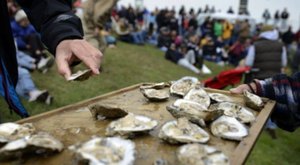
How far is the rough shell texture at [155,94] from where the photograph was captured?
1.97m

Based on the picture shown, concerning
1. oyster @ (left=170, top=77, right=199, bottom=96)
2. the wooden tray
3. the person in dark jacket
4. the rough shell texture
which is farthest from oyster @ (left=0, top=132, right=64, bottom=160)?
the person in dark jacket

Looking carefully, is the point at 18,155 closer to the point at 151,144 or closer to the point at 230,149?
the point at 151,144

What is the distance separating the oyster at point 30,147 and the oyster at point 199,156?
1.55ft

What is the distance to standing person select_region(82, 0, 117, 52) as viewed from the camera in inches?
239

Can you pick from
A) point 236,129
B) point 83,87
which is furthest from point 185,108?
point 83,87

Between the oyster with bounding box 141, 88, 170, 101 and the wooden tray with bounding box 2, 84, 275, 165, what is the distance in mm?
38

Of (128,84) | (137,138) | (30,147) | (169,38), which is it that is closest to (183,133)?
(137,138)

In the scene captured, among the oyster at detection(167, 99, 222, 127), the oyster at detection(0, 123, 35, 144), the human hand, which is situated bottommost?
the oyster at detection(167, 99, 222, 127)

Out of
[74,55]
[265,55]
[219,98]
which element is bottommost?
[265,55]

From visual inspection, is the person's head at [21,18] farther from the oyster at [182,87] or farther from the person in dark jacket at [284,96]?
the person in dark jacket at [284,96]

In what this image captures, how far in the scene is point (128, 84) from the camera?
7297 millimetres

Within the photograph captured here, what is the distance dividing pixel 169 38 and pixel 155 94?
11.4 meters

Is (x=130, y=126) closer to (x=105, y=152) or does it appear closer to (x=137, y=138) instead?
(x=137, y=138)

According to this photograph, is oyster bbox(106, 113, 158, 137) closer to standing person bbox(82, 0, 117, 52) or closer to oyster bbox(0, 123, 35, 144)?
oyster bbox(0, 123, 35, 144)
